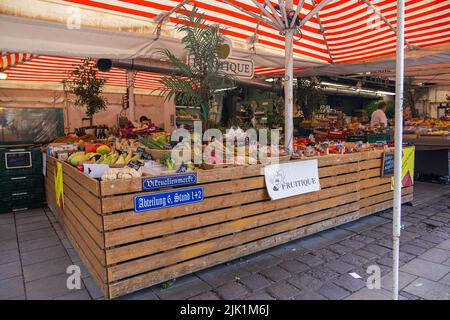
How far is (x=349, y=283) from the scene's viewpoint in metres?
2.92

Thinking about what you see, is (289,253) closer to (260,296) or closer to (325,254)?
(325,254)

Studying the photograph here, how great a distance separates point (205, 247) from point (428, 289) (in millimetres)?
2068

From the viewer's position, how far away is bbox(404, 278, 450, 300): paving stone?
2.68m

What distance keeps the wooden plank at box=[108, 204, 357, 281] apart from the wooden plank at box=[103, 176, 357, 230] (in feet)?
0.75

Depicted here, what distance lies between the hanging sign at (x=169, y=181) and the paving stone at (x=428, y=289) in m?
2.19

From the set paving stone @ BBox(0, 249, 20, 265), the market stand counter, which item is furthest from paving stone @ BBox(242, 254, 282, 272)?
paving stone @ BBox(0, 249, 20, 265)

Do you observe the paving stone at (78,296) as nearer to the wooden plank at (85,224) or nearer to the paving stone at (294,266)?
the wooden plank at (85,224)

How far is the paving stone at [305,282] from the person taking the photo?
286cm

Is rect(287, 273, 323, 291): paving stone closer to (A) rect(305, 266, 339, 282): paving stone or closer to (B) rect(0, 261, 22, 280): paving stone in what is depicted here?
(A) rect(305, 266, 339, 282): paving stone

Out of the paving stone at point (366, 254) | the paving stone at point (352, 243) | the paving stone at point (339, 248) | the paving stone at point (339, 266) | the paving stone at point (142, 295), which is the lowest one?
the paving stone at point (142, 295)

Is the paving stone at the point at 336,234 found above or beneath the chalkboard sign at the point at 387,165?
beneath

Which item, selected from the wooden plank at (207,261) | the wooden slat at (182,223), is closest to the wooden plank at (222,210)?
the wooden slat at (182,223)

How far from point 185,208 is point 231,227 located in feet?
2.03

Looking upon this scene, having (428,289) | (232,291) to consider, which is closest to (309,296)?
(232,291)
